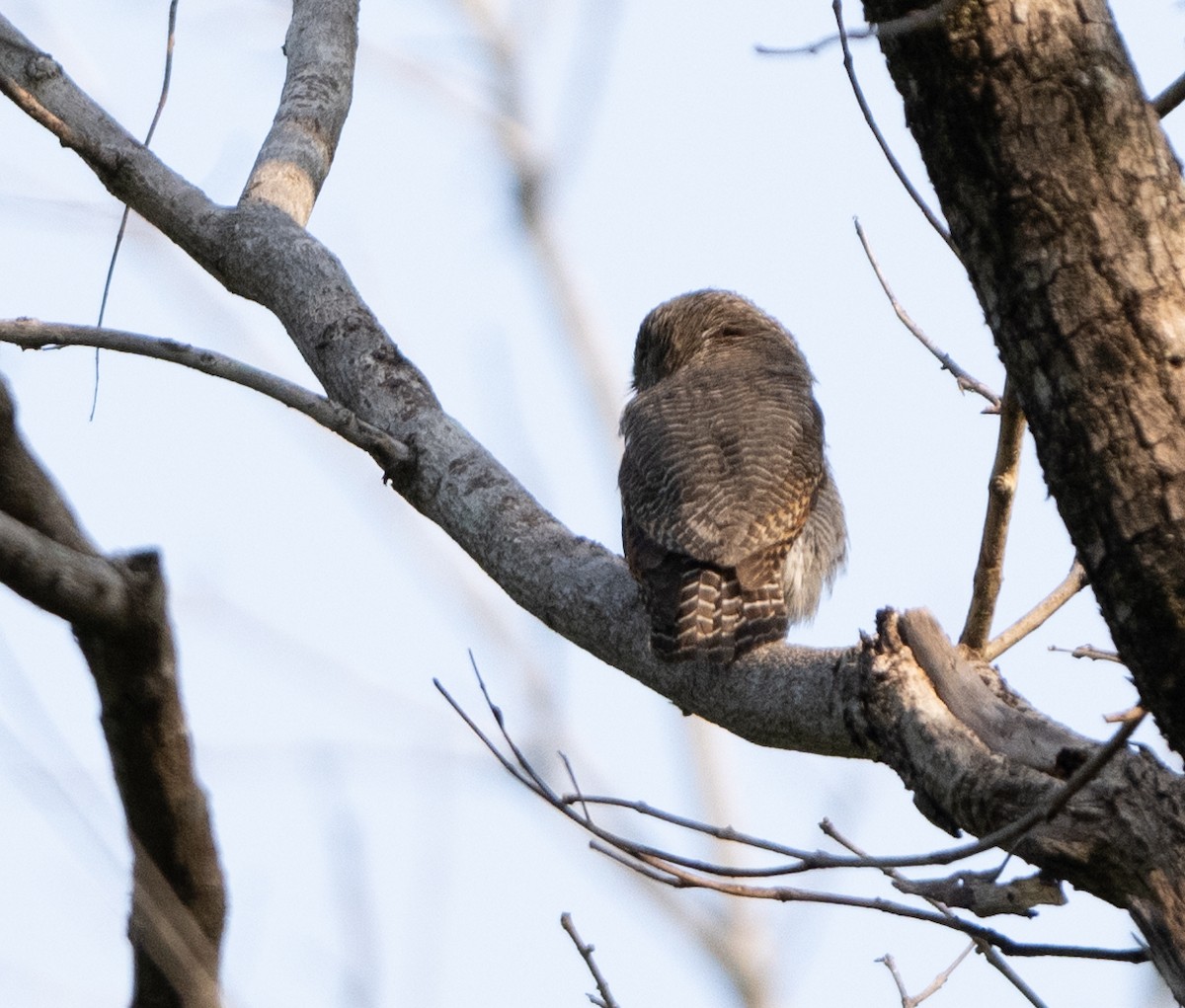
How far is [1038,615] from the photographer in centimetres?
391

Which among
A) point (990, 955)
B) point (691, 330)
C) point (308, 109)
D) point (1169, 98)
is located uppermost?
point (308, 109)

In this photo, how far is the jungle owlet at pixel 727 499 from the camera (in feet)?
14.5

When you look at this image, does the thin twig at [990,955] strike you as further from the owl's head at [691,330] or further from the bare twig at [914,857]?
the owl's head at [691,330]

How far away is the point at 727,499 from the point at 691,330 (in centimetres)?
202

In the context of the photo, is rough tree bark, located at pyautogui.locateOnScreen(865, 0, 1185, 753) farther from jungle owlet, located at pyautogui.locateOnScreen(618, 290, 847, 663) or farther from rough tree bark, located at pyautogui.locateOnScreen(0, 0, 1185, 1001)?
jungle owlet, located at pyautogui.locateOnScreen(618, 290, 847, 663)

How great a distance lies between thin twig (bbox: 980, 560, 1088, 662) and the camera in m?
3.80

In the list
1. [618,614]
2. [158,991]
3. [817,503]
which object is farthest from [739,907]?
[158,991]

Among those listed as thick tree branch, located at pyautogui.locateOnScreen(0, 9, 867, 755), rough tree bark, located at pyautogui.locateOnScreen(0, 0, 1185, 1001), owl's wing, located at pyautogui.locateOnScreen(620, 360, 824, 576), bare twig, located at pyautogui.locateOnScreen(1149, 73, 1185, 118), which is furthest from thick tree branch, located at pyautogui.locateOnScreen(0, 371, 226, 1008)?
owl's wing, located at pyautogui.locateOnScreen(620, 360, 824, 576)

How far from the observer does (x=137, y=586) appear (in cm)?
261

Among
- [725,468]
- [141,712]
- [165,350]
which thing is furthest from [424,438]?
[141,712]

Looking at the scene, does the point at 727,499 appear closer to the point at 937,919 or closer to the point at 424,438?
the point at 424,438

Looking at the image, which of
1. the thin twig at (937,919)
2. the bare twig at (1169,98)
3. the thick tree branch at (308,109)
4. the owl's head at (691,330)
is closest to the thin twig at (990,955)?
the thin twig at (937,919)

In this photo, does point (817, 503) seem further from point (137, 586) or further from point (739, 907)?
point (137, 586)

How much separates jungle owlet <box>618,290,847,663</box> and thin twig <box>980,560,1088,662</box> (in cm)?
66
